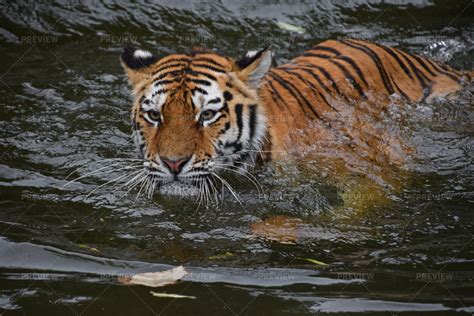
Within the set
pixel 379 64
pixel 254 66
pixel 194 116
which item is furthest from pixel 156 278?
pixel 379 64

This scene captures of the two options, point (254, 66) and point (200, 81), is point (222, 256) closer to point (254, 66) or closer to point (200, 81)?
point (200, 81)

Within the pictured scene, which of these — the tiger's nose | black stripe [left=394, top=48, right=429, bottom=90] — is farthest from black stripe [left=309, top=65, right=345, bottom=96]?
the tiger's nose

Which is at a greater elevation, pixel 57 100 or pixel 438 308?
pixel 57 100

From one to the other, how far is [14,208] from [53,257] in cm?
68

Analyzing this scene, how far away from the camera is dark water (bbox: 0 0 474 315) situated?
326 cm

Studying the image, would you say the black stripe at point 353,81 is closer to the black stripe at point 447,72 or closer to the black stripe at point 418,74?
the black stripe at point 418,74

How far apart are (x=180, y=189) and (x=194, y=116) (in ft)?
1.27

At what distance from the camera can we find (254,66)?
4.22 m

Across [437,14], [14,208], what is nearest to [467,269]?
[14,208]

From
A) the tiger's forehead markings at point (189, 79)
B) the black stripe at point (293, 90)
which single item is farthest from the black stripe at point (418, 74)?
the tiger's forehead markings at point (189, 79)

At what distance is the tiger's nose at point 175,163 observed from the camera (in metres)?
3.87

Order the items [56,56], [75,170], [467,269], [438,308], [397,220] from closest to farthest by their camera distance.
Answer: [438,308], [467,269], [397,220], [75,170], [56,56]

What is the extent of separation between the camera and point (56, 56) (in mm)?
6359

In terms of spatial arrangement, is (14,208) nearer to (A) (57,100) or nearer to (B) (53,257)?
(B) (53,257)
